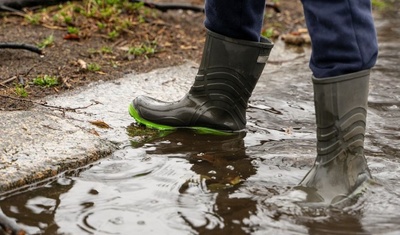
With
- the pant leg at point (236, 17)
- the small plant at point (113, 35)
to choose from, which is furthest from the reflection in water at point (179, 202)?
the small plant at point (113, 35)

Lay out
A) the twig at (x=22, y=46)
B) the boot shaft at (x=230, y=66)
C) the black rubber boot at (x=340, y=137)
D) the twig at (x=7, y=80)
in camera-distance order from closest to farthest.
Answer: the black rubber boot at (x=340, y=137), the boot shaft at (x=230, y=66), the twig at (x=7, y=80), the twig at (x=22, y=46)

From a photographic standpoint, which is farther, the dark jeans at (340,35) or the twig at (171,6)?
the twig at (171,6)

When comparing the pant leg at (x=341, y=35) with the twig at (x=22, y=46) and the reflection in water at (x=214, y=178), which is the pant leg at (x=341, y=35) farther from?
the twig at (x=22, y=46)

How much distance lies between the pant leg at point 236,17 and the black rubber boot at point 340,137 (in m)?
0.72

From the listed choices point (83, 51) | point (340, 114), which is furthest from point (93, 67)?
point (340, 114)

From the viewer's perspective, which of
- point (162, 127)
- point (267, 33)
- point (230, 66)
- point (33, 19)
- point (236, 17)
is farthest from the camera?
point (267, 33)

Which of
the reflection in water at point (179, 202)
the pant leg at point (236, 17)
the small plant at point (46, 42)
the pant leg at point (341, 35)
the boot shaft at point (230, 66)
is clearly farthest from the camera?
the small plant at point (46, 42)

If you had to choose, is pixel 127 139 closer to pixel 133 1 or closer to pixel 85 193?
pixel 85 193

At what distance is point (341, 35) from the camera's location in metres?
2.52

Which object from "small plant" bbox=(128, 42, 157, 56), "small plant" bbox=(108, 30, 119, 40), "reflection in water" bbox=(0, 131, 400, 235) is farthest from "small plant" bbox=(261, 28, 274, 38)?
"reflection in water" bbox=(0, 131, 400, 235)

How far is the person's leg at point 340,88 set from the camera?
8.29 feet

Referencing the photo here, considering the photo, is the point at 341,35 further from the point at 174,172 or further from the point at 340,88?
the point at 174,172

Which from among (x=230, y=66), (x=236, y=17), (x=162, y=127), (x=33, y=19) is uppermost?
(x=236, y=17)

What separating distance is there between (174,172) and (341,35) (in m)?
0.89
